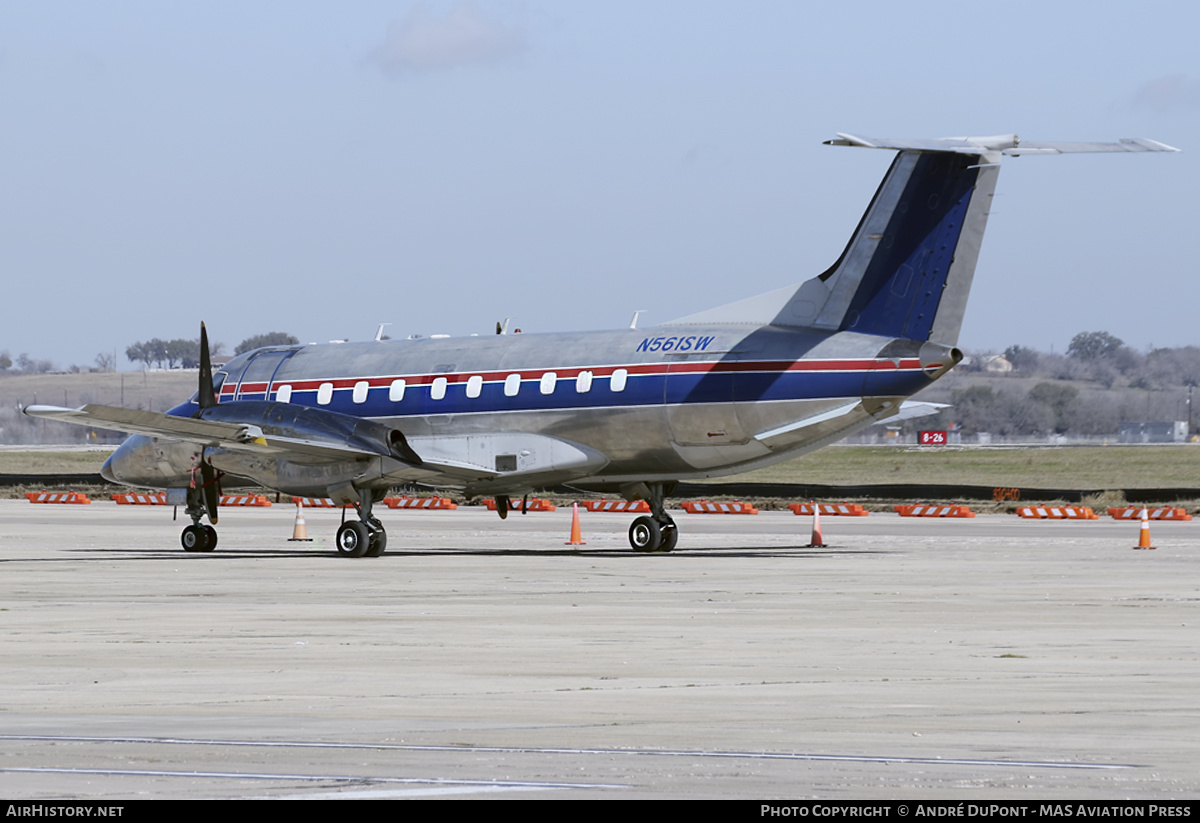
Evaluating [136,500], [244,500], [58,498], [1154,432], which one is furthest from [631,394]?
[1154,432]

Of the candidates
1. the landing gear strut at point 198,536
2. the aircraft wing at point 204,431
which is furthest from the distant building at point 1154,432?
the aircraft wing at point 204,431

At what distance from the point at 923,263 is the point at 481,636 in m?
15.3

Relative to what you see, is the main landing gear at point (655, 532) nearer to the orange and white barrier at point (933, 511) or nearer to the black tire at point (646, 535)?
the black tire at point (646, 535)

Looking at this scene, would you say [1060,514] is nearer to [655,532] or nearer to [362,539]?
[655,532]

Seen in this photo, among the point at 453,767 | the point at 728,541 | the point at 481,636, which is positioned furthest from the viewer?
the point at 728,541

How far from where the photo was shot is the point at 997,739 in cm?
989

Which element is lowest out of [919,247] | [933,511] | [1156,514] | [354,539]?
[354,539]

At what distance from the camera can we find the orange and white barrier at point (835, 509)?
51.0 metres

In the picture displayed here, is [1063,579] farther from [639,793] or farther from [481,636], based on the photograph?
[639,793]

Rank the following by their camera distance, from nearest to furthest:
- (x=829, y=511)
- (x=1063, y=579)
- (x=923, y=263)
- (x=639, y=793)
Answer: (x=639, y=793)
(x=1063, y=579)
(x=923, y=263)
(x=829, y=511)

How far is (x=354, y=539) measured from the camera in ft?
102

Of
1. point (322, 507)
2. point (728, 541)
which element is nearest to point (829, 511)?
point (728, 541)

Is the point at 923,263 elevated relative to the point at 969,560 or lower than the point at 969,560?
elevated

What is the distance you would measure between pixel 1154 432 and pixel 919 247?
148m
